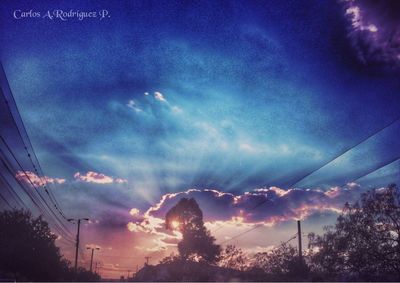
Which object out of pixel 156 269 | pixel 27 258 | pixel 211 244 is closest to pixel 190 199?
pixel 211 244

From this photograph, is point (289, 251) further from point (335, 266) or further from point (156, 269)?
point (335, 266)

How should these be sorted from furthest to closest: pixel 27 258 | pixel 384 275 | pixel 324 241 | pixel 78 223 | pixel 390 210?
pixel 78 223
pixel 27 258
pixel 324 241
pixel 390 210
pixel 384 275

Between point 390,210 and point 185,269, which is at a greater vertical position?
point 390,210

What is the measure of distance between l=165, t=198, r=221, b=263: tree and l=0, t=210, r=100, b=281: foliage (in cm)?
2589

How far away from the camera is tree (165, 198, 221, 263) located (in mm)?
74125

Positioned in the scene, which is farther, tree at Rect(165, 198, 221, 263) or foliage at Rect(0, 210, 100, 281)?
tree at Rect(165, 198, 221, 263)

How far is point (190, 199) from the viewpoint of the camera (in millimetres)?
79250

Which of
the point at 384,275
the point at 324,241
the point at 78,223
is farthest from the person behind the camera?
the point at 78,223

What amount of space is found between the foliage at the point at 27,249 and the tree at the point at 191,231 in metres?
25.9

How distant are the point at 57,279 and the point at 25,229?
8.89 m

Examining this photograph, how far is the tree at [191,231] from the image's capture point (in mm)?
74125

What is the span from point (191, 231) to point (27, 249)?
36.0 meters

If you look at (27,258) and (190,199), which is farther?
(190,199)

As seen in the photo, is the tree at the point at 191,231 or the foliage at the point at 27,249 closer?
the foliage at the point at 27,249
